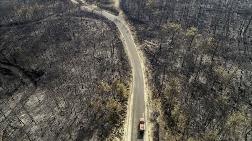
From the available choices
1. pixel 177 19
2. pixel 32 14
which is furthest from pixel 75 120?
pixel 32 14

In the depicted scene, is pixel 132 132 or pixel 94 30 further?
pixel 94 30

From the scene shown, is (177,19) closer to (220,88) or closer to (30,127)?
(220,88)

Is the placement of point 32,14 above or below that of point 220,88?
above

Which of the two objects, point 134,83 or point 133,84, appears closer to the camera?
point 133,84

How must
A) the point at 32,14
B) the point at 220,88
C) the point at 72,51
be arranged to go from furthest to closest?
1. the point at 32,14
2. the point at 72,51
3. the point at 220,88

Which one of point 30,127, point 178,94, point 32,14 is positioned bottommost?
point 30,127

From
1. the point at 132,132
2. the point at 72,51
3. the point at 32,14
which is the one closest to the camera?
the point at 132,132

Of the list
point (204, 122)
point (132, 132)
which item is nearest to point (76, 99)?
point (132, 132)
